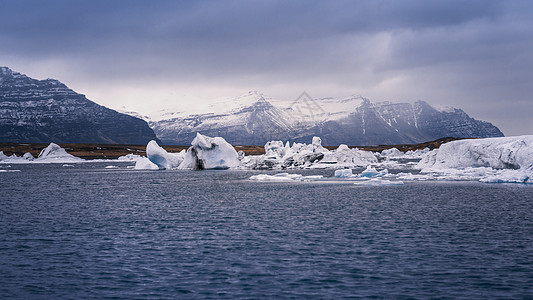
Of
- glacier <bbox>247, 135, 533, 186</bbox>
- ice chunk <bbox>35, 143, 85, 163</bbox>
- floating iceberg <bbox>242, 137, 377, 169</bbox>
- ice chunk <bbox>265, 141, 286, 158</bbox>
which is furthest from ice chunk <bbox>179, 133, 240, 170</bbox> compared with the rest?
ice chunk <bbox>35, 143, 85, 163</bbox>

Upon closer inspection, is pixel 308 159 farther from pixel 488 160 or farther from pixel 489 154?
pixel 489 154

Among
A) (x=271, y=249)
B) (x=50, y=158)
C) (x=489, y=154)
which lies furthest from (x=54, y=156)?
(x=271, y=249)

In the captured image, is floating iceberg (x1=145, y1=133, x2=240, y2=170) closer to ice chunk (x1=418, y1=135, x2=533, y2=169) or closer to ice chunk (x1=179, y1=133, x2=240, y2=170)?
ice chunk (x1=179, y1=133, x2=240, y2=170)

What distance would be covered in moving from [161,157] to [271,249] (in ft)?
224

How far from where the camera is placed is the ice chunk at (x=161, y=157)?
263 feet

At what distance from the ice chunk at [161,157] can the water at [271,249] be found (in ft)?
154

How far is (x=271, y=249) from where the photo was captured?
58.6ft

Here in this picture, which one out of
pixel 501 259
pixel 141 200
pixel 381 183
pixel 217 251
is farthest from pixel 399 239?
pixel 381 183

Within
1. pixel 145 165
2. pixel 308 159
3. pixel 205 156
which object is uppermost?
pixel 205 156

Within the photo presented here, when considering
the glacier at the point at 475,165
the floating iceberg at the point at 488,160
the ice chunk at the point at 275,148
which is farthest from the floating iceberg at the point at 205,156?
the floating iceberg at the point at 488,160

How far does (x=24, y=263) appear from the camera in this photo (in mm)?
15977

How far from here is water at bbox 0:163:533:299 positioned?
42.9 feet

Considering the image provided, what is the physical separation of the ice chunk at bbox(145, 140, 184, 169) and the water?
1848 inches

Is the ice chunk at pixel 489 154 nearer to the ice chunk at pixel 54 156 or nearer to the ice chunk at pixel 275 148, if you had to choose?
the ice chunk at pixel 275 148
